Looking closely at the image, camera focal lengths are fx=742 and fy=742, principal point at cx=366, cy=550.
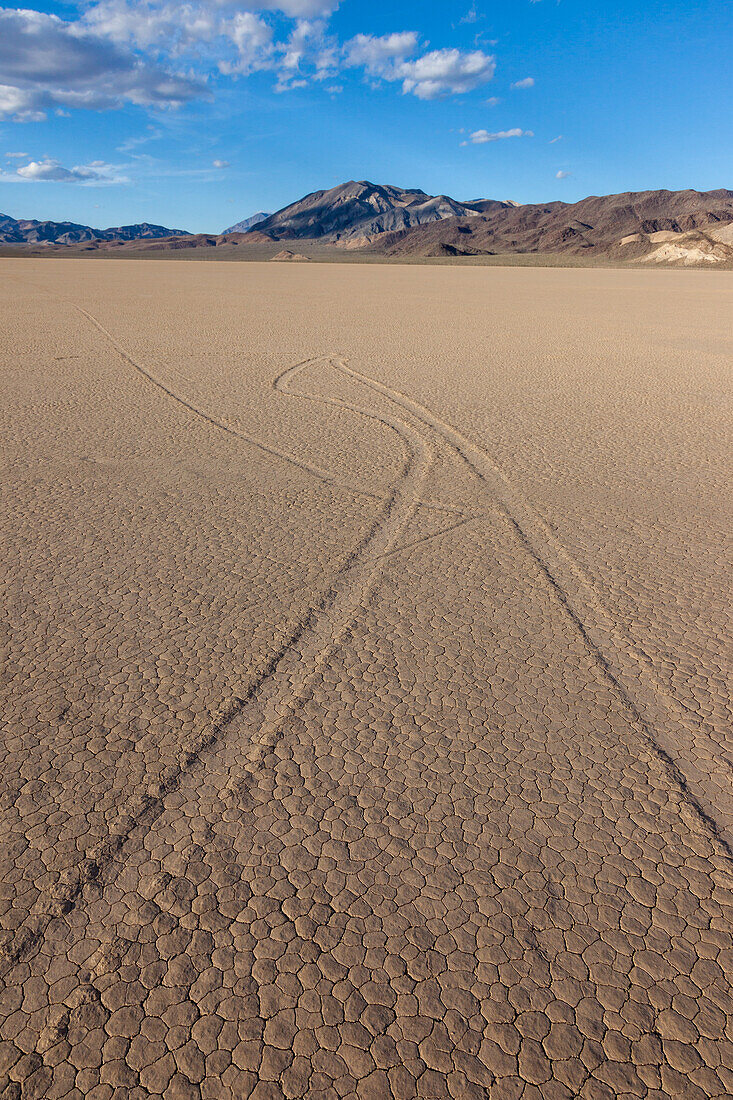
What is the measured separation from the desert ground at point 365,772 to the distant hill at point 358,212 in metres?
151

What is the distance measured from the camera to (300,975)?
223cm

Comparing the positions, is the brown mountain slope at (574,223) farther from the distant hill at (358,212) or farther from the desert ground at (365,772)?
the desert ground at (365,772)

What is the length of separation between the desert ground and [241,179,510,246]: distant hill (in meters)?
151

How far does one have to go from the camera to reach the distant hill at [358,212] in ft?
518

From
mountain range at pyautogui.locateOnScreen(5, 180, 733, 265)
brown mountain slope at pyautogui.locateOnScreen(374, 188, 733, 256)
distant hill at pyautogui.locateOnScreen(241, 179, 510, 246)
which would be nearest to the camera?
mountain range at pyautogui.locateOnScreen(5, 180, 733, 265)

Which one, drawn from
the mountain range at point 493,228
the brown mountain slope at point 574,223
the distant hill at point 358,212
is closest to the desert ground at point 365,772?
the mountain range at point 493,228

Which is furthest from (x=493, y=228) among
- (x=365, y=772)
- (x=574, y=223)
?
(x=365, y=772)

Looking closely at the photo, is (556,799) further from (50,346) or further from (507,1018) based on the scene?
(50,346)

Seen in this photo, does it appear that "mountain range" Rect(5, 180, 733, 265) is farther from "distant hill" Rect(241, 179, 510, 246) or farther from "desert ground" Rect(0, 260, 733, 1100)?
"desert ground" Rect(0, 260, 733, 1100)

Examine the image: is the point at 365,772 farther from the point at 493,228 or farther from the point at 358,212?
the point at 358,212

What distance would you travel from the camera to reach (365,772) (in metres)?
3.06

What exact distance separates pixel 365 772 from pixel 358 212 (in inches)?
7113

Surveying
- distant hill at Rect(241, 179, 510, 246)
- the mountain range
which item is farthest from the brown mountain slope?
distant hill at Rect(241, 179, 510, 246)

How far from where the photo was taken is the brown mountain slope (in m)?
100
